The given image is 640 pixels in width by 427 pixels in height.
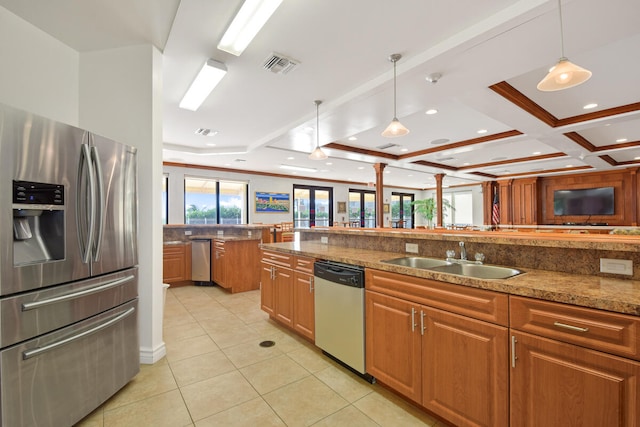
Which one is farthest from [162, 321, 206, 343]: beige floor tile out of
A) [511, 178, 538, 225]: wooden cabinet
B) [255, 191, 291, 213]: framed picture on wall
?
[511, 178, 538, 225]: wooden cabinet

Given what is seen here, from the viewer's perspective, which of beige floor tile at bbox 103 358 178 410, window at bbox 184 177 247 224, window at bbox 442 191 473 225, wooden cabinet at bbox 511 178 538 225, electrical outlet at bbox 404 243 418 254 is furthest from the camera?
window at bbox 442 191 473 225

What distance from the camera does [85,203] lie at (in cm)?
179

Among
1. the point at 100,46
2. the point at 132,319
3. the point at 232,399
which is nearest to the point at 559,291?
the point at 232,399

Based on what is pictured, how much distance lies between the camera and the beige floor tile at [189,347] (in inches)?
104

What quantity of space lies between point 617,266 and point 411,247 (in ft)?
4.28

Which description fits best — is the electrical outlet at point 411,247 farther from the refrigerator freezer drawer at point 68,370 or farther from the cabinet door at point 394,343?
the refrigerator freezer drawer at point 68,370

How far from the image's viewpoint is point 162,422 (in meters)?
1.78

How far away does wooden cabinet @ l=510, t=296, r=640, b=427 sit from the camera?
3.61ft

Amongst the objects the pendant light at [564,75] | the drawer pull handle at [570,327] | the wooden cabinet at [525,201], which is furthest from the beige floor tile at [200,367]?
the wooden cabinet at [525,201]

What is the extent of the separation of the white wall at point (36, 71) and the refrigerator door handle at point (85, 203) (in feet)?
3.67

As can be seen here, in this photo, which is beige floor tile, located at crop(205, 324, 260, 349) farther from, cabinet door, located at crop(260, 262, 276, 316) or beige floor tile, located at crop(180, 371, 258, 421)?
beige floor tile, located at crop(180, 371, 258, 421)

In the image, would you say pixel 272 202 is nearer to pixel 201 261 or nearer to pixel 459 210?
pixel 201 261

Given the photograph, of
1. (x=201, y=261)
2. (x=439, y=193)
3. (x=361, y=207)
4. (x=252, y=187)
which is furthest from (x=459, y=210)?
(x=201, y=261)

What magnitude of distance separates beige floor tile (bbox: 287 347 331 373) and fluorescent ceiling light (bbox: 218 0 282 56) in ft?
9.29
